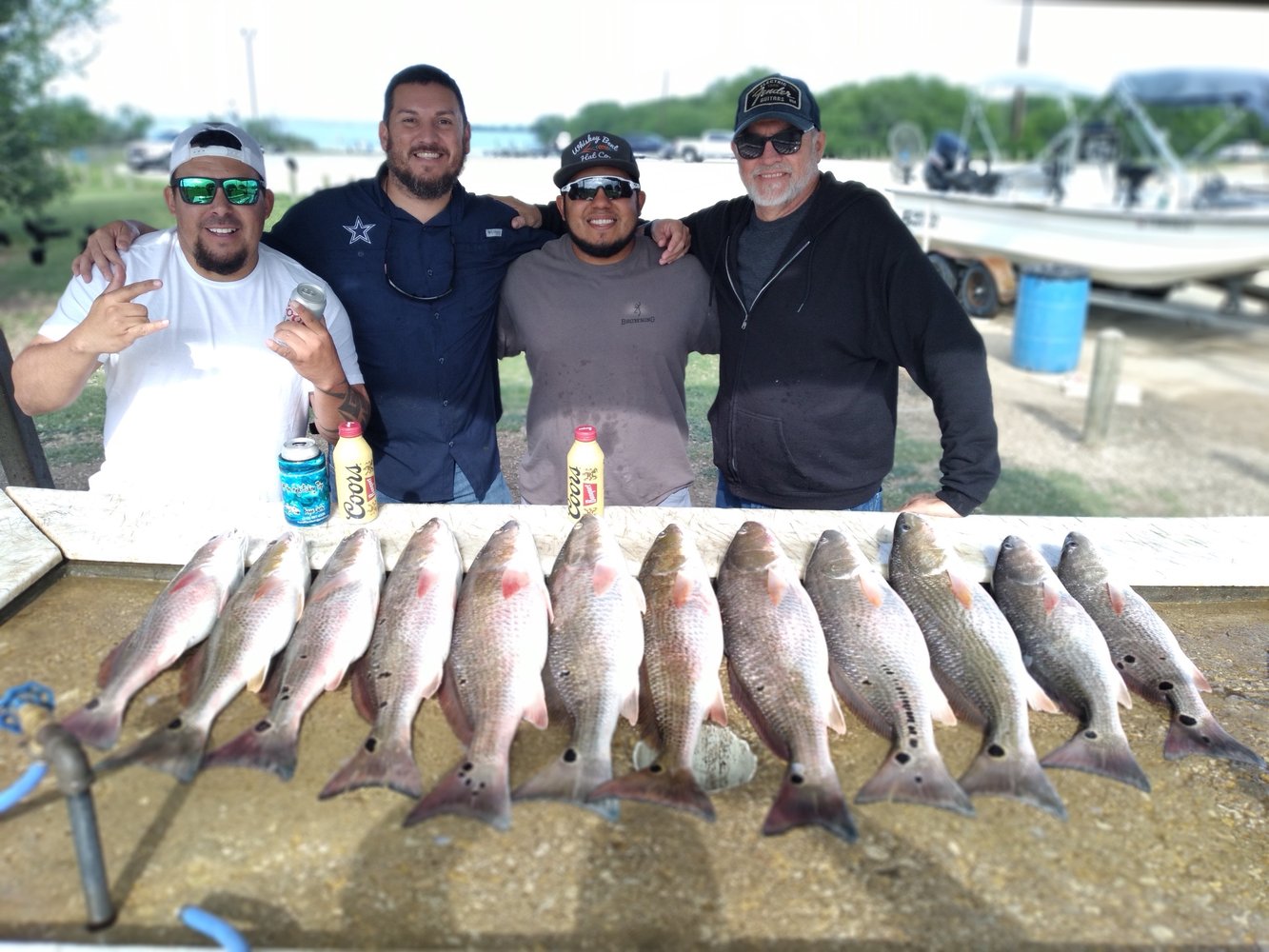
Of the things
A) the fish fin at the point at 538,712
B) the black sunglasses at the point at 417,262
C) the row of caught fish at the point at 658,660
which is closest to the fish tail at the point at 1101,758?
the row of caught fish at the point at 658,660

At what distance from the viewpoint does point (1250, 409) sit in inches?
438

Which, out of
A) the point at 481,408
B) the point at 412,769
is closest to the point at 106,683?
the point at 412,769

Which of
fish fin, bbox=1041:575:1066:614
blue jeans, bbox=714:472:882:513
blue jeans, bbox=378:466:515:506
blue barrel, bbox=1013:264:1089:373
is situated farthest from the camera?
blue barrel, bbox=1013:264:1089:373

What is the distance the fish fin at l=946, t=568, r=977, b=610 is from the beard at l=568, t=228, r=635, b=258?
1.88m

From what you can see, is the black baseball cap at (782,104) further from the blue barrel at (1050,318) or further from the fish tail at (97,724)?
the blue barrel at (1050,318)

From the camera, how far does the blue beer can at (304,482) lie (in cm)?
288

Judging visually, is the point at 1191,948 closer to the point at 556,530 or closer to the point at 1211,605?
the point at 1211,605

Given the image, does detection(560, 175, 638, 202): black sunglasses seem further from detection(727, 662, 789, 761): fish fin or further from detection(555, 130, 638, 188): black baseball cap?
detection(727, 662, 789, 761): fish fin

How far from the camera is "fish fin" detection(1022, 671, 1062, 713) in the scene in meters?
2.24

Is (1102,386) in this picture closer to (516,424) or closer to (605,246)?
(516,424)

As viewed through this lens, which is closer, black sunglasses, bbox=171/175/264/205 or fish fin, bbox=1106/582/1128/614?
A: fish fin, bbox=1106/582/1128/614

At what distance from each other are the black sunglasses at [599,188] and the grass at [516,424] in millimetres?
809

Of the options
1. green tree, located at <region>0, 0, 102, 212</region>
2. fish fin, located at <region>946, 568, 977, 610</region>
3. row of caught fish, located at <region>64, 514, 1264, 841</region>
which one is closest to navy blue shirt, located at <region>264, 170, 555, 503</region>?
row of caught fish, located at <region>64, 514, 1264, 841</region>

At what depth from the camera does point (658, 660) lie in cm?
233
